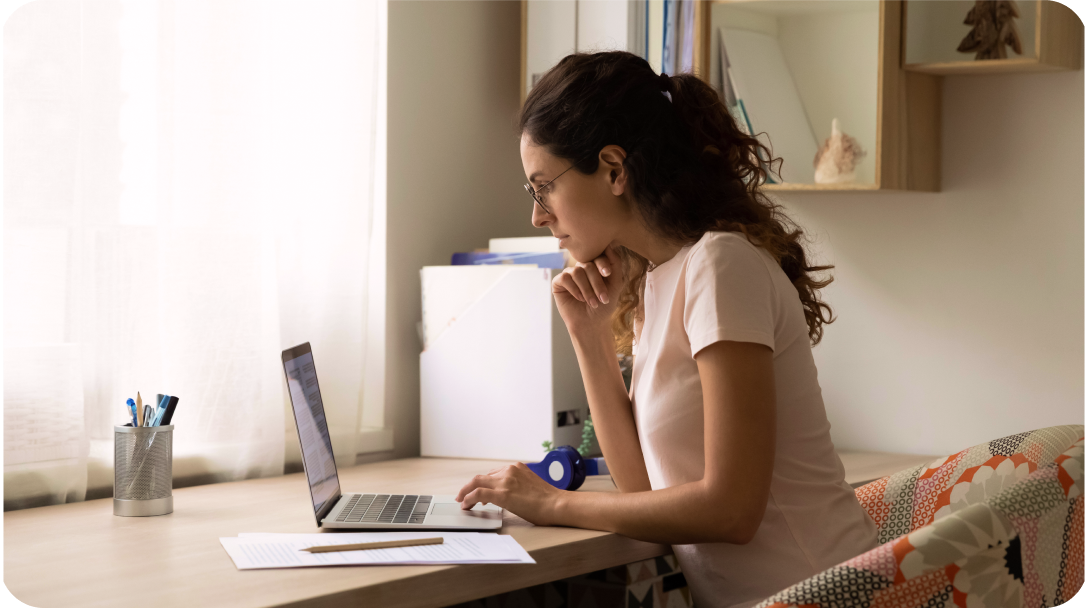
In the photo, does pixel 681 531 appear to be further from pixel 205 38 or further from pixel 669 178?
pixel 205 38

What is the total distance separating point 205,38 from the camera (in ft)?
5.78

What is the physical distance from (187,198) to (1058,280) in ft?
5.31

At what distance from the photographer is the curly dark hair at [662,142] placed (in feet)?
4.49

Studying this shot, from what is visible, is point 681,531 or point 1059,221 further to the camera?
point 1059,221

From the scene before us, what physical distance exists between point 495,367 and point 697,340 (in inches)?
33.8

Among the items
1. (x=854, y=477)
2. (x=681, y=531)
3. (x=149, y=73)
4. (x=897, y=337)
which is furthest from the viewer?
(x=897, y=337)

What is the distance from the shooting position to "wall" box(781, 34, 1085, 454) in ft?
6.54

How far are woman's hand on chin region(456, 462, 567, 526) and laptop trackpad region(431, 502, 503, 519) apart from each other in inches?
0.5

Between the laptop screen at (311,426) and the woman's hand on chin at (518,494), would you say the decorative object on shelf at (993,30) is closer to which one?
the woman's hand on chin at (518,494)

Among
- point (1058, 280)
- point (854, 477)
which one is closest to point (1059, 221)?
point (1058, 280)

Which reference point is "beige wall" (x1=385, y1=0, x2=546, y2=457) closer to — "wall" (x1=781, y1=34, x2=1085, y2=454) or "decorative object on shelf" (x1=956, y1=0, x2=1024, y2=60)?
"wall" (x1=781, y1=34, x2=1085, y2=454)

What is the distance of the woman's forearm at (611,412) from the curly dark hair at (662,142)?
0.90 ft

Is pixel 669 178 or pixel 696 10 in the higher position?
pixel 696 10

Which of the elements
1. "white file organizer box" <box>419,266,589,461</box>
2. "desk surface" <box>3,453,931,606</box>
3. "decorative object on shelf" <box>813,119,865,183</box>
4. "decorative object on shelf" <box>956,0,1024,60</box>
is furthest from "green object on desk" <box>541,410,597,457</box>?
"decorative object on shelf" <box>956,0,1024,60</box>
